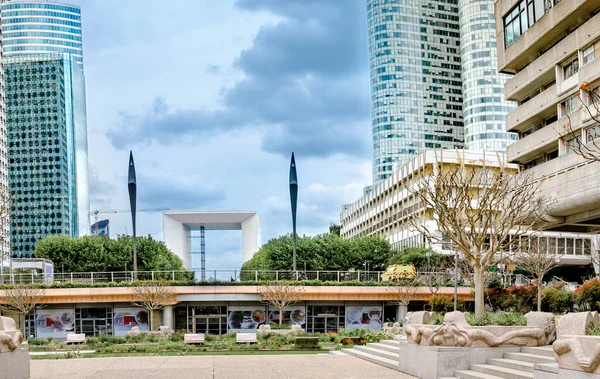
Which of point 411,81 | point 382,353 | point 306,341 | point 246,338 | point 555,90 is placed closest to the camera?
point 382,353

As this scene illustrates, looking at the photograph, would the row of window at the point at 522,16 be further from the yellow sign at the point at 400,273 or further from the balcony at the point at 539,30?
the yellow sign at the point at 400,273

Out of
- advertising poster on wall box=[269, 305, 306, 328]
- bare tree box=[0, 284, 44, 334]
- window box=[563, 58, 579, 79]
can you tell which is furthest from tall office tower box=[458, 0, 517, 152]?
bare tree box=[0, 284, 44, 334]

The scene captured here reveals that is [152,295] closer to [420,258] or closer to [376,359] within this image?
[376,359]

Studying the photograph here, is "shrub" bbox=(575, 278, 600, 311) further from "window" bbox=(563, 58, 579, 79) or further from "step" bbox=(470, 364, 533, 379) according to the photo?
"step" bbox=(470, 364, 533, 379)

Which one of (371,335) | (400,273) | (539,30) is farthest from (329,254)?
Result: (371,335)

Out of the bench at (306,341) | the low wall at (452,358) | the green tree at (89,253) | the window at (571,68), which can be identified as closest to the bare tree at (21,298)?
the green tree at (89,253)

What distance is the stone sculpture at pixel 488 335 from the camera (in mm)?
18484

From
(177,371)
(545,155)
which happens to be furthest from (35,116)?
(177,371)

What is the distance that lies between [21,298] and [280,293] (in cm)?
1848

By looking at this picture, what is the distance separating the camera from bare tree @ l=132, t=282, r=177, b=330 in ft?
171

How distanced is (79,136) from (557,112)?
171258 mm

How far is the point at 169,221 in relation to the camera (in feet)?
445

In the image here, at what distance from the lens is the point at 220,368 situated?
22.1 metres

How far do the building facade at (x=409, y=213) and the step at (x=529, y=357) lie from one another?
149 ft
